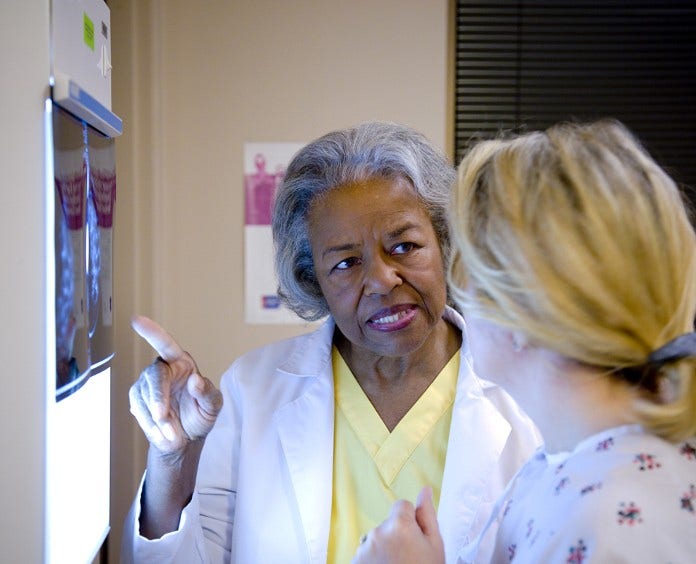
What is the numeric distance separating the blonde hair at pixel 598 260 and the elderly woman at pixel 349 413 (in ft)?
2.00

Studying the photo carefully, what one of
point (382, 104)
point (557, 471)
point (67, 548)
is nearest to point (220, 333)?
point (382, 104)

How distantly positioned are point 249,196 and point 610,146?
250cm

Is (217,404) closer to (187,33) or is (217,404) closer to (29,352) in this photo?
(29,352)

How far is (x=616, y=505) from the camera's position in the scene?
831 mm

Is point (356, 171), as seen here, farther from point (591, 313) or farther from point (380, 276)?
point (591, 313)

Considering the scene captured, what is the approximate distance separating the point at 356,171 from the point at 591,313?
2.67 feet

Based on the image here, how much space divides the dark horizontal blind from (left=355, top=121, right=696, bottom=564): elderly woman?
261 cm

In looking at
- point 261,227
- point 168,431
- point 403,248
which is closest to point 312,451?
point 168,431

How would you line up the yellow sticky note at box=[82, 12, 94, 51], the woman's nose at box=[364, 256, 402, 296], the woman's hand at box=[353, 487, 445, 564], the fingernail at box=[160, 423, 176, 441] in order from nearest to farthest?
the woman's hand at box=[353, 487, 445, 564] < the yellow sticky note at box=[82, 12, 94, 51] < the fingernail at box=[160, 423, 176, 441] < the woman's nose at box=[364, 256, 402, 296]

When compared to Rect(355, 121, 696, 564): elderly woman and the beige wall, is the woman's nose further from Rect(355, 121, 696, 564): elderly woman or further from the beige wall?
the beige wall

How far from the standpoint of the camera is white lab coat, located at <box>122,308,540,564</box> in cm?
157

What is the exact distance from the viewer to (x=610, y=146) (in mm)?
977

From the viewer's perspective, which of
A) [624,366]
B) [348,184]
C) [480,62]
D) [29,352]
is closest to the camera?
[624,366]

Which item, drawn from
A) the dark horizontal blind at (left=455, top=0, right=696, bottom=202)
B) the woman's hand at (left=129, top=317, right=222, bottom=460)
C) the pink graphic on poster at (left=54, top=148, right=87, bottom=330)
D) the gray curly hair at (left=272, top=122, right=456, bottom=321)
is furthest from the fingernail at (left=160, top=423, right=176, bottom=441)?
the dark horizontal blind at (left=455, top=0, right=696, bottom=202)
